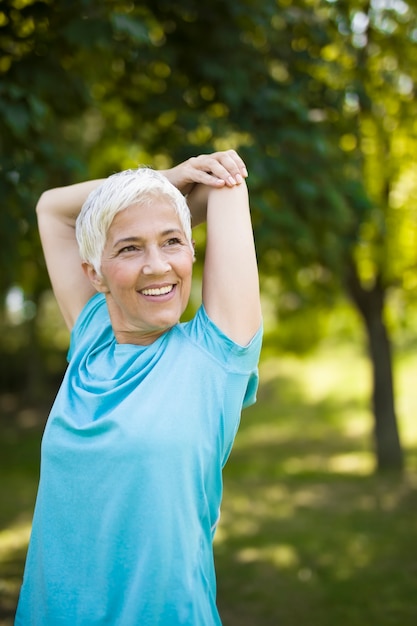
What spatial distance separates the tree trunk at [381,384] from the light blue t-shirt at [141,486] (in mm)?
8380

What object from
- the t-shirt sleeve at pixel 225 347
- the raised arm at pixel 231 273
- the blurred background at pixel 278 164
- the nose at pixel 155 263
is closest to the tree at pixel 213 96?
the blurred background at pixel 278 164

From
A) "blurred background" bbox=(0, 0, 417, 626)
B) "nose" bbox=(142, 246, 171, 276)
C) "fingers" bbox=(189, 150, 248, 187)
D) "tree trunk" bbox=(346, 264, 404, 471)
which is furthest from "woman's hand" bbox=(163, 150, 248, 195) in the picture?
"tree trunk" bbox=(346, 264, 404, 471)

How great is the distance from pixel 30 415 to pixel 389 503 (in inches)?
497

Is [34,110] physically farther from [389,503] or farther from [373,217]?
[389,503]

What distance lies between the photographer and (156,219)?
180cm

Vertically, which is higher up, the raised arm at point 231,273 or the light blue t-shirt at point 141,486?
the raised arm at point 231,273

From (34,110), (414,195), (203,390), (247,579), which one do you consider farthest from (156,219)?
(414,195)

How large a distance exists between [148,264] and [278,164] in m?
2.64

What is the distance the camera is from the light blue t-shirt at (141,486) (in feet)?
5.45

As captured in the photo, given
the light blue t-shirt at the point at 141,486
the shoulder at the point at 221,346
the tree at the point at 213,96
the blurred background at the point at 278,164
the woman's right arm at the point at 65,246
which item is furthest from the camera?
the blurred background at the point at 278,164

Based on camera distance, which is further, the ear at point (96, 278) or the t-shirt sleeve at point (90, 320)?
the t-shirt sleeve at point (90, 320)

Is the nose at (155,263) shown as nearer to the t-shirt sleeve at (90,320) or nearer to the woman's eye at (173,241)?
the woman's eye at (173,241)

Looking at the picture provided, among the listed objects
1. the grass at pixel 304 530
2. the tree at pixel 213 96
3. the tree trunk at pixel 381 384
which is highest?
the tree at pixel 213 96

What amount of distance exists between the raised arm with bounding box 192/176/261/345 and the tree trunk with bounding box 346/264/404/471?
823 cm
